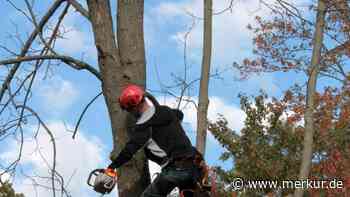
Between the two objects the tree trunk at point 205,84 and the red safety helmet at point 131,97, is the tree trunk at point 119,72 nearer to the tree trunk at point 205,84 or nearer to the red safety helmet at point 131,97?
the red safety helmet at point 131,97

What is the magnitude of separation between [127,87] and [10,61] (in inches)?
40.9

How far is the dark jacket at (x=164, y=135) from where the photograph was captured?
4598 mm

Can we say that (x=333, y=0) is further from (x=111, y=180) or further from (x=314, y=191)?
(x=314, y=191)

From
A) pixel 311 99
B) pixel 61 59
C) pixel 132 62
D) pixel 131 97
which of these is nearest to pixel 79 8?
pixel 61 59

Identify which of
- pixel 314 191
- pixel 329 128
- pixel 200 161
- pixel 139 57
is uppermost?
pixel 329 128

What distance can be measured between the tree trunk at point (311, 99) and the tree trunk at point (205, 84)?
1842 mm

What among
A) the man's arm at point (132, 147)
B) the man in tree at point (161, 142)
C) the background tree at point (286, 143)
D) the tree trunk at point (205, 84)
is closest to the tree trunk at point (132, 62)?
the man in tree at point (161, 142)

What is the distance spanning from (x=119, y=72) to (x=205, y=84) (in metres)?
0.96

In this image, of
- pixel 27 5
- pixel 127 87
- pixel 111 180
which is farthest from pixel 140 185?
pixel 27 5

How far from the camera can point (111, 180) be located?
4.68 m

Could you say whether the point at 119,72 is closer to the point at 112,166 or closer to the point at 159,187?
the point at 112,166

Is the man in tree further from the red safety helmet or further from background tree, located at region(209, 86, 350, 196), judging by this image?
background tree, located at region(209, 86, 350, 196)

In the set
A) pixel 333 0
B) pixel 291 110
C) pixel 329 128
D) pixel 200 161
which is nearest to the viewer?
pixel 200 161

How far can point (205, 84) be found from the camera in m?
5.62
